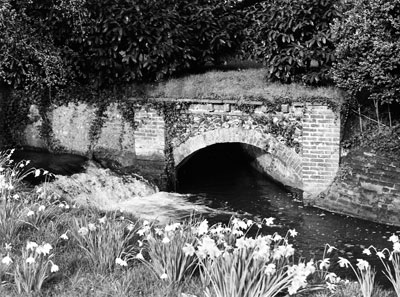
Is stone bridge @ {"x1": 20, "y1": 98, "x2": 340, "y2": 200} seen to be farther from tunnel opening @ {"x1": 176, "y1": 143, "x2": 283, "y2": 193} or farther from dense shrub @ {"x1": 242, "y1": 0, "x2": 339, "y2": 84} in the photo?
dense shrub @ {"x1": 242, "y1": 0, "x2": 339, "y2": 84}

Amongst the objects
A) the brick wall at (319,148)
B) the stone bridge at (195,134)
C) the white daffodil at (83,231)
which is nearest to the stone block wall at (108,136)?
the stone bridge at (195,134)

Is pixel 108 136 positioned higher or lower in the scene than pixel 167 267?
higher

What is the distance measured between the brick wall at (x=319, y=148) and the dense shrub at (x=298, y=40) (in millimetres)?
700

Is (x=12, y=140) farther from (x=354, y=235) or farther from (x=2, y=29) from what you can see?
(x=354, y=235)

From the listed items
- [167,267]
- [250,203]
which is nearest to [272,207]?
[250,203]

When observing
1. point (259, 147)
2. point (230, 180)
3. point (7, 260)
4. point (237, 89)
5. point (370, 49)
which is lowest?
point (230, 180)

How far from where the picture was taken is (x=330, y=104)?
376 inches

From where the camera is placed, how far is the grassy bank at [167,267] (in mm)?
4273

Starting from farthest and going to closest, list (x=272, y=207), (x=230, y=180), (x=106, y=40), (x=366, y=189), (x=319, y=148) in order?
1. (x=230, y=180)
2. (x=106, y=40)
3. (x=272, y=207)
4. (x=319, y=148)
5. (x=366, y=189)

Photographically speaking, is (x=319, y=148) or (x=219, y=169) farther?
(x=219, y=169)

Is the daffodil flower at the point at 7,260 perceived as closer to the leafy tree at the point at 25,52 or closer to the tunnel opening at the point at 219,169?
the leafy tree at the point at 25,52

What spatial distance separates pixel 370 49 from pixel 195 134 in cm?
372

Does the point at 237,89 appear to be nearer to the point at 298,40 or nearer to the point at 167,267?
the point at 298,40

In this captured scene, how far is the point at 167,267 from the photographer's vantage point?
15.5 ft
